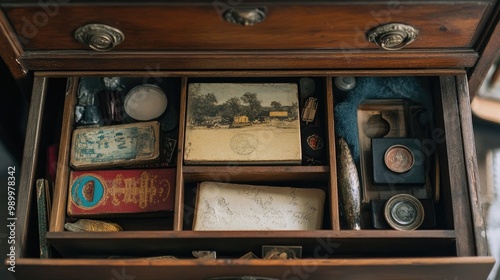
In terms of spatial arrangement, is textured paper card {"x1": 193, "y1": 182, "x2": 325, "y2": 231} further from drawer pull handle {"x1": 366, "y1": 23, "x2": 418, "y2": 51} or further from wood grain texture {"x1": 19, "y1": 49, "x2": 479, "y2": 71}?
drawer pull handle {"x1": 366, "y1": 23, "x2": 418, "y2": 51}

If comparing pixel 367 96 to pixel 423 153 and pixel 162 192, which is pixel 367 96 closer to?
pixel 423 153

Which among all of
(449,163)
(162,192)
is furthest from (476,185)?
(162,192)

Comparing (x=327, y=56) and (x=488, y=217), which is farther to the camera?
(x=488, y=217)

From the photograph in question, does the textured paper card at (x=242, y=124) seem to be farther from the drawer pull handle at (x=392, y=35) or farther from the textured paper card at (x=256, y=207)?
the drawer pull handle at (x=392, y=35)

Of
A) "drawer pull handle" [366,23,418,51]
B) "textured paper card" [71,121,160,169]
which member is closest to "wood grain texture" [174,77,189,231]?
"textured paper card" [71,121,160,169]

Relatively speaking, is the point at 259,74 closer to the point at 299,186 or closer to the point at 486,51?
the point at 299,186

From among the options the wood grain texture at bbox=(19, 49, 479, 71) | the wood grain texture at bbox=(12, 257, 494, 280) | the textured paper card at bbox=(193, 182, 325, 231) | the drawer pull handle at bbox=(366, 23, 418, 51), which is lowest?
the wood grain texture at bbox=(12, 257, 494, 280)

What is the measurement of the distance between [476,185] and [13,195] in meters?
1.43

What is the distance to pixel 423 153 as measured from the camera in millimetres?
2047

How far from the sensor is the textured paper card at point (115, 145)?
2.05 meters

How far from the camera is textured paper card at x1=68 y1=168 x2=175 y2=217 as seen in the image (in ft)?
6.61

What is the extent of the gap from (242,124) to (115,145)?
38 cm

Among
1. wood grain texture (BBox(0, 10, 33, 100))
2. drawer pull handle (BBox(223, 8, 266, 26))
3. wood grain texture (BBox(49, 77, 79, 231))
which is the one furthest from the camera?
wood grain texture (BBox(49, 77, 79, 231))
